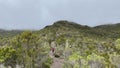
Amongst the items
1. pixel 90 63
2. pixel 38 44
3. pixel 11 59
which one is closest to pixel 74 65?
pixel 90 63

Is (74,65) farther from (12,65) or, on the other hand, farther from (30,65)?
(12,65)

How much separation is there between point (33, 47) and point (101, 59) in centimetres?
1451

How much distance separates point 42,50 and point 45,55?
282cm

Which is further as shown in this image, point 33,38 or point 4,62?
point 4,62

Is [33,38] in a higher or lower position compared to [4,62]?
higher

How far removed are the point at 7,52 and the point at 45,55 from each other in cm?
815

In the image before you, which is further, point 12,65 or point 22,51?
point 12,65

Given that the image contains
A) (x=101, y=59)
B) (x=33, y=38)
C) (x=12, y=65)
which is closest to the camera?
(x=33, y=38)

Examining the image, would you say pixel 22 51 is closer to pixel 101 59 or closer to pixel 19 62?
pixel 19 62

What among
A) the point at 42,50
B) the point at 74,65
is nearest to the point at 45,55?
the point at 42,50

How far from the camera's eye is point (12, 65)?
7231cm

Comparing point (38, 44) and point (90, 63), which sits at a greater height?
point (38, 44)

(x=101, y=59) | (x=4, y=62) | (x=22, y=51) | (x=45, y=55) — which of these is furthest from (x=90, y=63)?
(x=4, y=62)

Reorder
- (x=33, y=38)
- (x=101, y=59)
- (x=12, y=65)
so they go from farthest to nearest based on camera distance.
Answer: (x=12, y=65)
(x=101, y=59)
(x=33, y=38)
